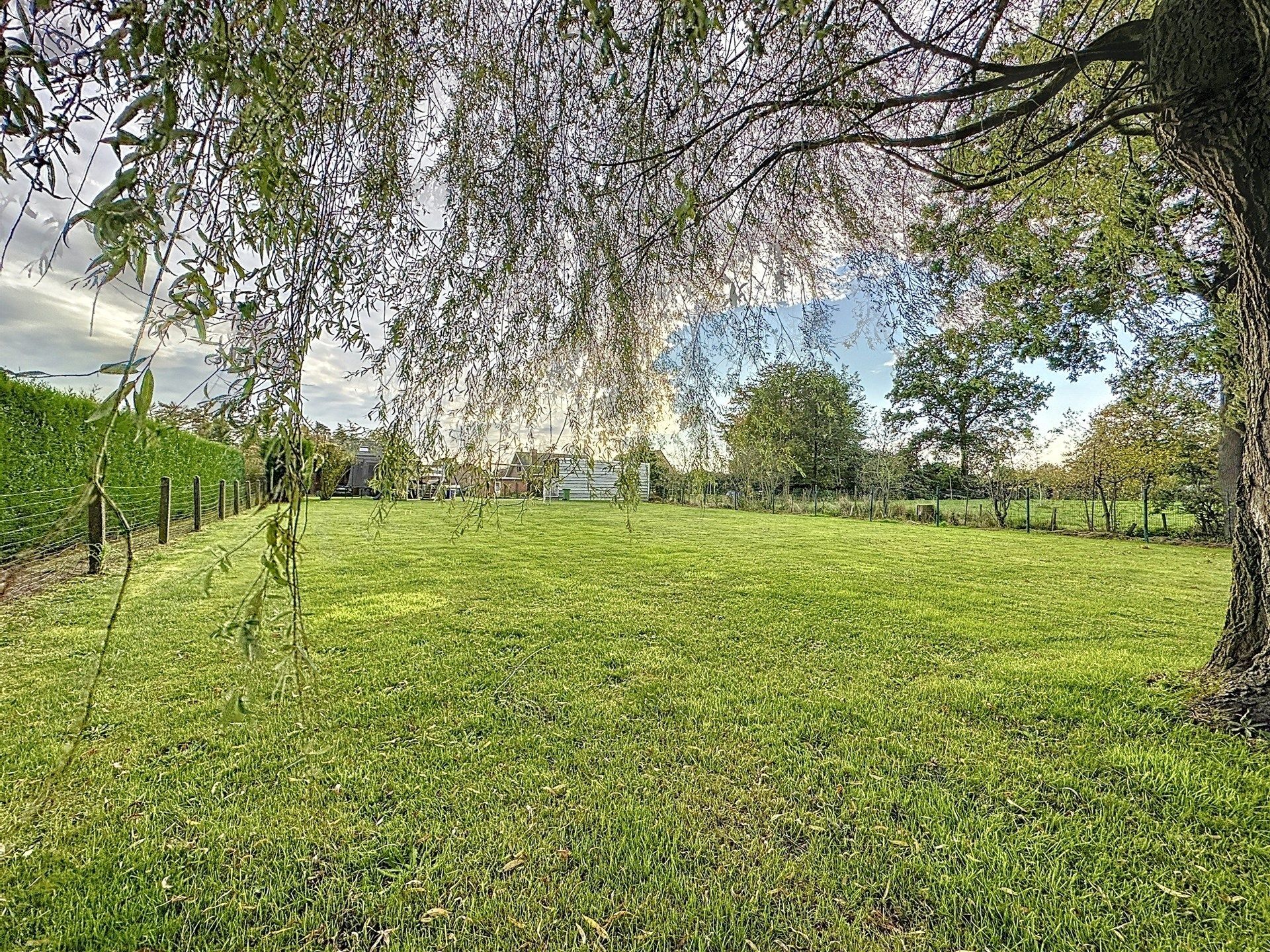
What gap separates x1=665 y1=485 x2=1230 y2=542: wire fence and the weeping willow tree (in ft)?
17.5

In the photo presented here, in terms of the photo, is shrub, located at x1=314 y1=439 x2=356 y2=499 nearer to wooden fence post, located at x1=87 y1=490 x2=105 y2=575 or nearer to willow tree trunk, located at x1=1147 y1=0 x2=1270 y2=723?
willow tree trunk, located at x1=1147 y1=0 x2=1270 y2=723

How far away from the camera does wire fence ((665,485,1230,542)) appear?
1166 cm

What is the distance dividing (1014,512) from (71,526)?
1784 centimetres

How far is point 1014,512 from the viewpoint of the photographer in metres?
14.5

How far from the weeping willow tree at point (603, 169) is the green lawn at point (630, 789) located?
0.69 metres

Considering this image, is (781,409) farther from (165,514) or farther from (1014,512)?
(1014,512)

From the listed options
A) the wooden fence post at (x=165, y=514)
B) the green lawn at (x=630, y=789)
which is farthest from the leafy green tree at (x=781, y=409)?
the wooden fence post at (x=165, y=514)

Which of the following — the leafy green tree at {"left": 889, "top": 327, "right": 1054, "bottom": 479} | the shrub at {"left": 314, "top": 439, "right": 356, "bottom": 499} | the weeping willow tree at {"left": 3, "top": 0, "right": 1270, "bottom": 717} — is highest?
the leafy green tree at {"left": 889, "top": 327, "right": 1054, "bottom": 479}

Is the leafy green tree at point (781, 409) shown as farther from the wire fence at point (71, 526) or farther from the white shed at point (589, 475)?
the wire fence at point (71, 526)

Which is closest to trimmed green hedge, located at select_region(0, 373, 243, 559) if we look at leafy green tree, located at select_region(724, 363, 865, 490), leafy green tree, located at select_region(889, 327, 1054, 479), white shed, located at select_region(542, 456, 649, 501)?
white shed, located at select_region(542, 456, 649, 501)

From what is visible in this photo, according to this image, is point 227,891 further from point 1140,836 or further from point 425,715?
point 1140,836

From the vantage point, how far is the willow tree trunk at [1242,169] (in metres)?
2.22

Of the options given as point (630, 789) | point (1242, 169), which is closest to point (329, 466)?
point (630, 789)

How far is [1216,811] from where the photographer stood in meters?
2.00
